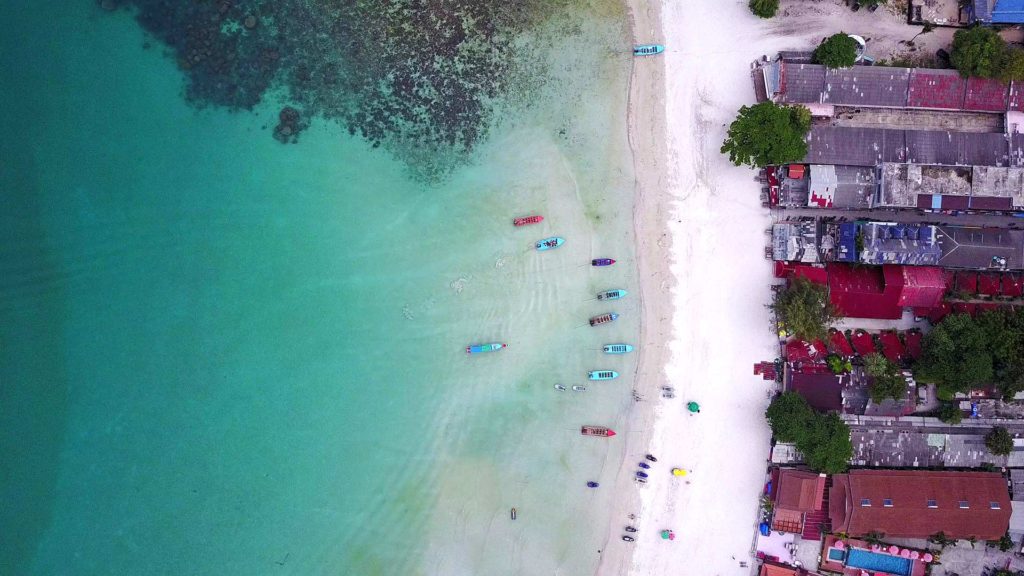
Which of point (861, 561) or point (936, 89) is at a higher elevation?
point (936, 89)

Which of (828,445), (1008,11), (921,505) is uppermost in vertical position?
(1008,11)

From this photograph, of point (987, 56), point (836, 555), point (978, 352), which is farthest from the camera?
point (836, 555)

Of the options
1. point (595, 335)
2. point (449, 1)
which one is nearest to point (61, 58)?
point (449, 1)

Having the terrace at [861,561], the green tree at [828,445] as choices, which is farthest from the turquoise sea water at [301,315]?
the terrace at [861,561]

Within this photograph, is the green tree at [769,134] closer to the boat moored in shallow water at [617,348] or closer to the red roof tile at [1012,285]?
the boat moored in shallow water at [617,348]

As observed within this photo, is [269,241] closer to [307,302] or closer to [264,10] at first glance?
[307,302]

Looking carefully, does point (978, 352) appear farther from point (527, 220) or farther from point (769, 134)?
point (527, 220)

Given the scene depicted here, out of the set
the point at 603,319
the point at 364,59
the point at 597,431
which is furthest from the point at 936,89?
the point at 364,59

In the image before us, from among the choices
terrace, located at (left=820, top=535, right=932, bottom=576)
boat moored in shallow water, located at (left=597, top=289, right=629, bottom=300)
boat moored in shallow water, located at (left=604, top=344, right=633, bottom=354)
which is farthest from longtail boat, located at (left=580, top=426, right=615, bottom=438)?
terrace, located at (left=820, top=535, right=932, bottom=576)
